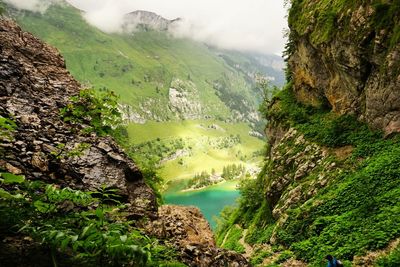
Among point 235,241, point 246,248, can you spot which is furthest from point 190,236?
point 235,241

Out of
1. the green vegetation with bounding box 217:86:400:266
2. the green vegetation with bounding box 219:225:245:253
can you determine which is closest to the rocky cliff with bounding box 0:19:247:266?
the green vegetation with bounding box 217:86:400:266

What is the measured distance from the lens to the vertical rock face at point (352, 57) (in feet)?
102

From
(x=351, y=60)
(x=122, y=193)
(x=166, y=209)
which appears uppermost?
(x=351, y=60)

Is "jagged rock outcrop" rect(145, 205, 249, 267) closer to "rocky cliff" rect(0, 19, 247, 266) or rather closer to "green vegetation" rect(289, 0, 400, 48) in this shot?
"rocky cliff" rect(0, 19, 247, 266)

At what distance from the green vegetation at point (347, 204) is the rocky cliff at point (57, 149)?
1213cm

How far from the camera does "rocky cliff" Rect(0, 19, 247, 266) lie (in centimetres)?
1100

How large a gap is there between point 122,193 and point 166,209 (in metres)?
6.51

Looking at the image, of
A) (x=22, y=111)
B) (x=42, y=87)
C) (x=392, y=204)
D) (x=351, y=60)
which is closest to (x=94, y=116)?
(x=22, y=111)

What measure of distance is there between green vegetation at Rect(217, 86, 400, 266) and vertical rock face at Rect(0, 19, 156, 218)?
48.6ft

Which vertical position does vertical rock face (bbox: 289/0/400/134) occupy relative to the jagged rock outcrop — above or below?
above

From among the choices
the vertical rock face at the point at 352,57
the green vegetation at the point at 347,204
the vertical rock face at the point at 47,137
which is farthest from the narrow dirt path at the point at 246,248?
the vertical rock face at the point at 47,137

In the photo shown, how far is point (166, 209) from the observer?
63.5 feet

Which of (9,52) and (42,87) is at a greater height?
(9,52)

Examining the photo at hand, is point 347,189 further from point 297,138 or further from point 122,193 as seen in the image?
point 122,193
